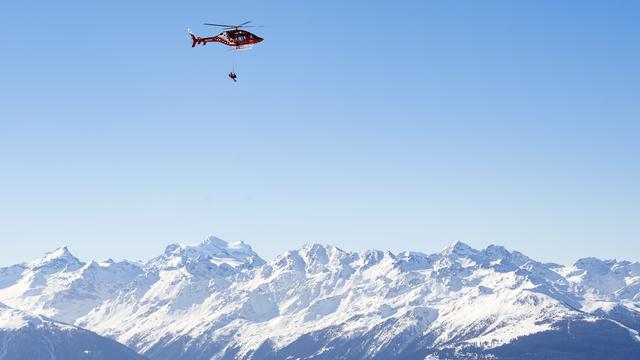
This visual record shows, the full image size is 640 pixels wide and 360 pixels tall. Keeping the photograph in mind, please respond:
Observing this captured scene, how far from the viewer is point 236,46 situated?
17912 cm

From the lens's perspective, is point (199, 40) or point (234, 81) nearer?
point (234, 81)

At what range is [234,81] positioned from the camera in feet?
543

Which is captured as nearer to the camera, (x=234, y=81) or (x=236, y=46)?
(x=234, y=81)

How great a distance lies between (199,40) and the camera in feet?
628

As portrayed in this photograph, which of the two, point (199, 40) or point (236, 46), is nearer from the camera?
point (236, 46)

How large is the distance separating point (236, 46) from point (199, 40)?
1526cm

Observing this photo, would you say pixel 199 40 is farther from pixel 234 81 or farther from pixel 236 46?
pixel 234 81

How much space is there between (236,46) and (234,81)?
15665mm

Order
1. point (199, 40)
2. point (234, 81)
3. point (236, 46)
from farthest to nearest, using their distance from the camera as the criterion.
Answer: point (199, 40), point (236, 46), point (234, 81)

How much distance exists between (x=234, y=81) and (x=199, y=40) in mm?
29538

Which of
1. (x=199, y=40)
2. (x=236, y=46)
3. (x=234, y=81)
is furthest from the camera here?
(x=199, y=40)

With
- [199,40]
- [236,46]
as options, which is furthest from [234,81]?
[199,40]
